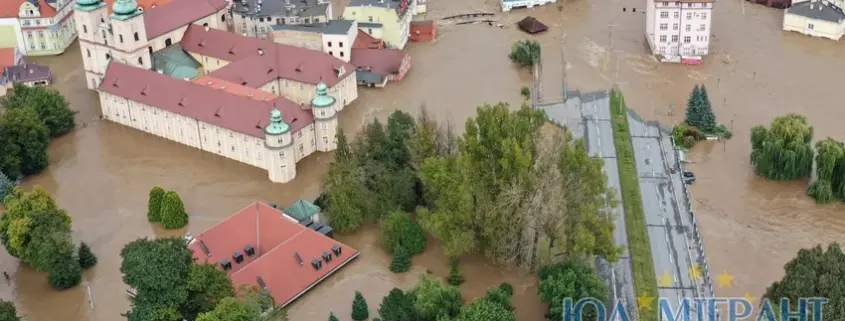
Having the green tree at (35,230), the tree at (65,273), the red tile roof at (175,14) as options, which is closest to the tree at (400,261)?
the tree at (65,273)

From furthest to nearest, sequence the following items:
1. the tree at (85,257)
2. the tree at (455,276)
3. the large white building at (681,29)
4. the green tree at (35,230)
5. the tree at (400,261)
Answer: the large white building at (681,29) < the tree at (85,257) < the tree at (400,261) < the tree at (455,276) < the green tree at (35,230)

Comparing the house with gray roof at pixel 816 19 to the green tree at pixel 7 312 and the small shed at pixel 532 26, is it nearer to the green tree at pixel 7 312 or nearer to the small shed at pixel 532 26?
the small shed at pixel 532 26

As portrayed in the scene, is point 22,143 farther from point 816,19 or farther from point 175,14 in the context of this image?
point 816,19

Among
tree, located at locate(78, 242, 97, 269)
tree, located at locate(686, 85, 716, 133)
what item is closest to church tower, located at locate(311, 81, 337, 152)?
tree, located at locate(78, 242, 97, 269)

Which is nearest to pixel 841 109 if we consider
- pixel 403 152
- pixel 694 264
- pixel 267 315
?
pixel 694 264

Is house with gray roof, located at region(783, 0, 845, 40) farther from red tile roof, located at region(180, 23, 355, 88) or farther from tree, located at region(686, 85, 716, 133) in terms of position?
red tile roof, located at region(180, 23, 355, 88)

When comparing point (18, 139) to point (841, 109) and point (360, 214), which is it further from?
point (841, 109)

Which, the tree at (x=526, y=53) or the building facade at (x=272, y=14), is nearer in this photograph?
the tree at (x=526, y=53)

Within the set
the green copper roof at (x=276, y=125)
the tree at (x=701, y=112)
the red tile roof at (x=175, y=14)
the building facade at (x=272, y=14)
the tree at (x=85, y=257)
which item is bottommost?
the tree at (x=85, y=257)
